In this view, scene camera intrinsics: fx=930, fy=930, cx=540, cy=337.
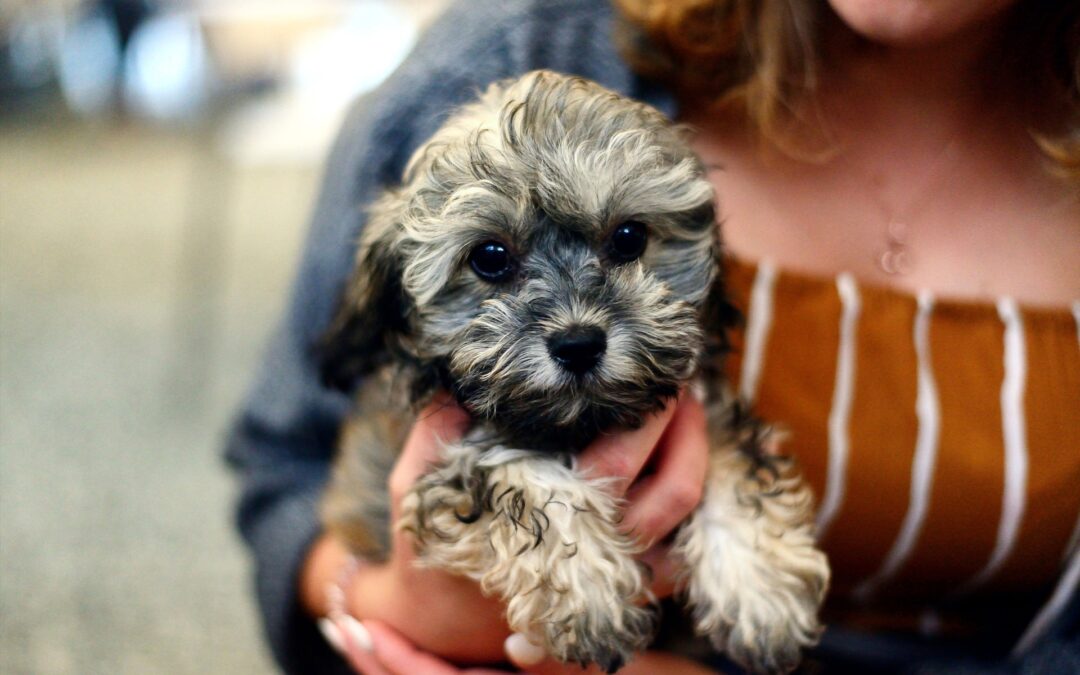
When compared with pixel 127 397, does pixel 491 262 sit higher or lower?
higher

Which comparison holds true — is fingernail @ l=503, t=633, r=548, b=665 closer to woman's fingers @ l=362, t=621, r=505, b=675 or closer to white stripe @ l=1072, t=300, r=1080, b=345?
woman's fingers @ l=362, t=621, r=505, b=675

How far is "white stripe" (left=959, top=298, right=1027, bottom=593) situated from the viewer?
1391 mm

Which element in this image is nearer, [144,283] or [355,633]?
[355,633]

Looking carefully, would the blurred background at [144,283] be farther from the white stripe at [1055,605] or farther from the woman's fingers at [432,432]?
the white stripe at [1055,605]

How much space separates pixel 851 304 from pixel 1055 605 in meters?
→ 0.56

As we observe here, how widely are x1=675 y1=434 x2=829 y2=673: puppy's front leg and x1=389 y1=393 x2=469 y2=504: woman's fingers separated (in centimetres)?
35

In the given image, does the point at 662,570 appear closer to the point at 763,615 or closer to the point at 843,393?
the point at 763,615

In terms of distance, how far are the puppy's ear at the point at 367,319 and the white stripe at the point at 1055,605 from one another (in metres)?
1.08

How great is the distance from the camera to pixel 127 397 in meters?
3.39

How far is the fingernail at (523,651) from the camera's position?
4.10 ft

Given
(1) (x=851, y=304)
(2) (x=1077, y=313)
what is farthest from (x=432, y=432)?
(2) (x=1077, y=313)

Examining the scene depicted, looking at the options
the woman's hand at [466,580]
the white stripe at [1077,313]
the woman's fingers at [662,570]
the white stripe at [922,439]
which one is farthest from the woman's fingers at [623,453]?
the white stripe at [1077,313]

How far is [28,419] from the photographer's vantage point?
3092 mm

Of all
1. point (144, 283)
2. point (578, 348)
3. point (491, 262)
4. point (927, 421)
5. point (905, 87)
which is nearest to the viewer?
point (578, 348)
